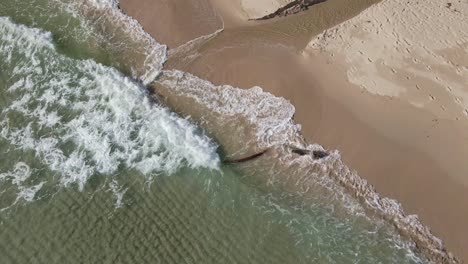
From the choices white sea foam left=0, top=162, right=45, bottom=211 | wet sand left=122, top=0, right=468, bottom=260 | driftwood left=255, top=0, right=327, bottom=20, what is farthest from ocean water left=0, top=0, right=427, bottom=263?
driftwood left=255, top=0, right=327, bottom=20

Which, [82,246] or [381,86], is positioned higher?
[381,86]

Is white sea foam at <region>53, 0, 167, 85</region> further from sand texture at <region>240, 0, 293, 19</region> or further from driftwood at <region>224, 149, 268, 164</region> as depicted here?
driftwood at <region>224, 149, 268, 164</region>

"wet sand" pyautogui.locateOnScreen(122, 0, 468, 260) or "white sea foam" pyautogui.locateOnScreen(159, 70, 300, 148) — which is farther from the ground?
"wet sand" pyautogui.locateOnScreen(122, 0, 468, 260)

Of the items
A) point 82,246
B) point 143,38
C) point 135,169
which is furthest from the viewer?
point 143,38

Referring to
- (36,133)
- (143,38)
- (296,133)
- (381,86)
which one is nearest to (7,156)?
(36,133)

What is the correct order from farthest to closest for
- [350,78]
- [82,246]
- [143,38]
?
[143,38] → [350,78] → [82,246]

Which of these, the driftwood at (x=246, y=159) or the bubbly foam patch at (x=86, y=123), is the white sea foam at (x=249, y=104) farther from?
the bubbly foam patch at (x=86, y=123)

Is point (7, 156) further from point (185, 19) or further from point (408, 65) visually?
point (408, 65)
